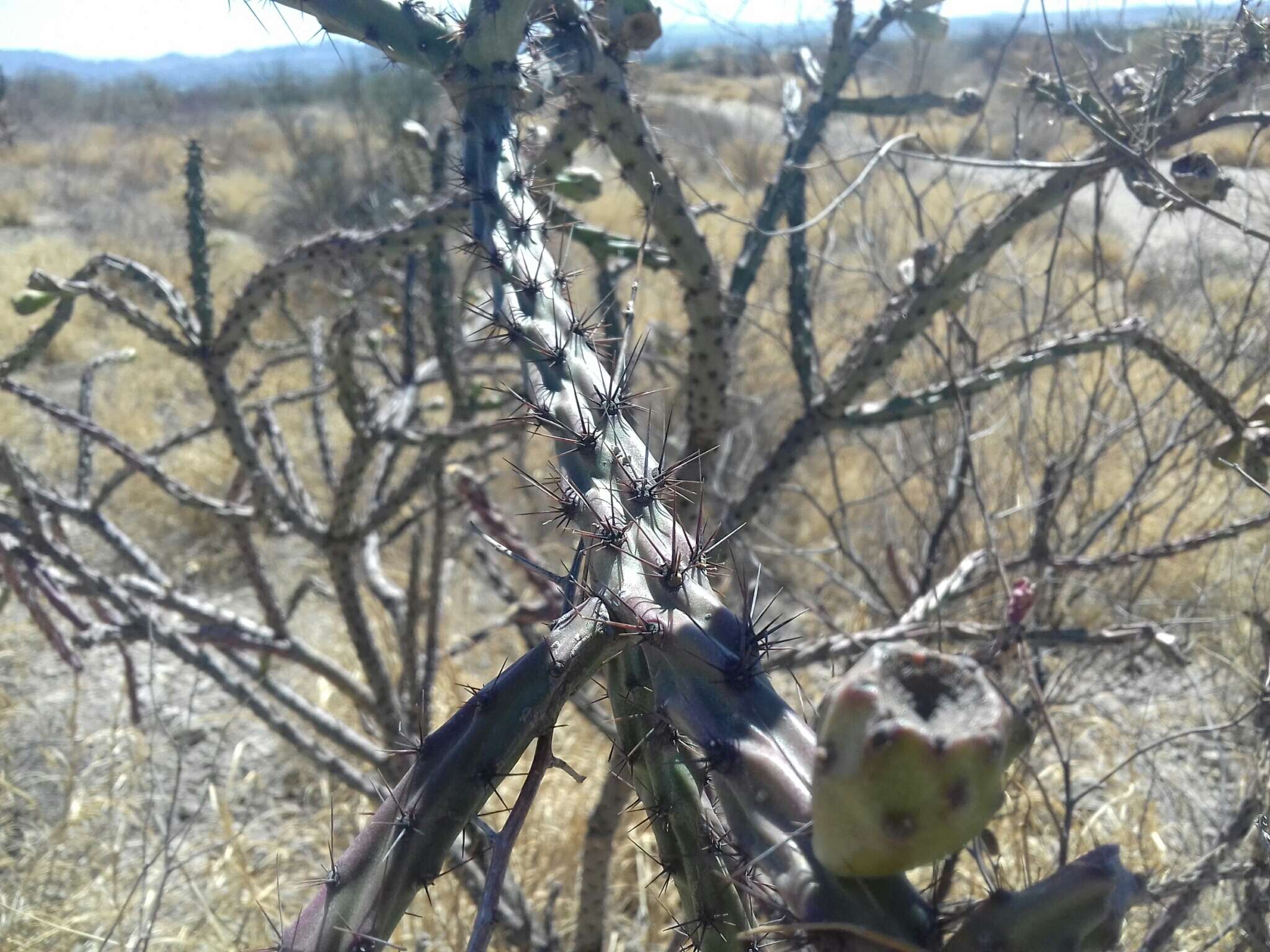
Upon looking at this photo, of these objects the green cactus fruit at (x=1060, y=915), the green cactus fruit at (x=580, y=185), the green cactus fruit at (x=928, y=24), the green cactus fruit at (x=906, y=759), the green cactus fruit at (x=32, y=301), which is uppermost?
the green cactus fruit at (x=928, y=24)

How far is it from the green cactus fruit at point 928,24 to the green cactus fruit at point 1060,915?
258 centimetres

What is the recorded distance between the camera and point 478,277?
358 cm

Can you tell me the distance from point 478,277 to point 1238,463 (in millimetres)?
2689

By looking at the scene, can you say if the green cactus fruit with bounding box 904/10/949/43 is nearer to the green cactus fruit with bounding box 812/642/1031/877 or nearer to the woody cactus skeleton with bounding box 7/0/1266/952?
the woody cactus skeleton with bounding box 7/0/1266/952

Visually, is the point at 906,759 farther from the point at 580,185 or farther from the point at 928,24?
the point at 928,24

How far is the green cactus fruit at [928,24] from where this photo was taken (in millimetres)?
2605

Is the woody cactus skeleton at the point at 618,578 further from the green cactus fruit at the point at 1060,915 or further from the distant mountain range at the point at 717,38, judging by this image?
the distant mountain range at the point at 717,38

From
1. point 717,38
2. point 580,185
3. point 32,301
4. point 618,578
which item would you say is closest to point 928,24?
point 580,185

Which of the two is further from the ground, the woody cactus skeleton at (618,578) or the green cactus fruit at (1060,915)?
the woody cactus skeleton at (618,578)

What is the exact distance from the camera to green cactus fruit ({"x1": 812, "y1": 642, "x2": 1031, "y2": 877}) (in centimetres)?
53

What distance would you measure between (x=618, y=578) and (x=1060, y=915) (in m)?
0.54

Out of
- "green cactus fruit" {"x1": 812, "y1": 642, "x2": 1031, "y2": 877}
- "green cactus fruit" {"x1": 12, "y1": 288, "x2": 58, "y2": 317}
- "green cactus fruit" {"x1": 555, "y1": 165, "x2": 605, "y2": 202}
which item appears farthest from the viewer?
"green cactus fruit" {"x1": 555, "y1": 165, "x2": 605, "y2": 202}

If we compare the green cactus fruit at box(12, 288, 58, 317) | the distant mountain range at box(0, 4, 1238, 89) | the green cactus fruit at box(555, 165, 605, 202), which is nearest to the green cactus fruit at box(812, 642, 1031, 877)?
the distant mountain range at box(0, 4, 1238, 89)

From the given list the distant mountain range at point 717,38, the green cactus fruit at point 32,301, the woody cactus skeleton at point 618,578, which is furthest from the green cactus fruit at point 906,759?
the green cactus fruit at point 32,301
